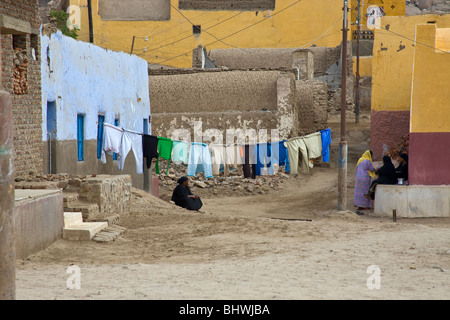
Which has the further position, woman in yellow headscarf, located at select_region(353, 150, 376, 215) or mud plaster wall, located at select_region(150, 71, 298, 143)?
mud plaster wall, located at select_region(150, 71, 298, 143)

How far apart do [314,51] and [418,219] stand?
64.0 ft

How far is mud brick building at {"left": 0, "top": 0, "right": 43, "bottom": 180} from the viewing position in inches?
383

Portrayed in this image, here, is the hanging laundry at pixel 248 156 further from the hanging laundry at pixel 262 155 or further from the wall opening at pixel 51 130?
the wall opening at pixel 51 130

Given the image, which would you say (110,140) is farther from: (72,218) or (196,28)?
(196,28)

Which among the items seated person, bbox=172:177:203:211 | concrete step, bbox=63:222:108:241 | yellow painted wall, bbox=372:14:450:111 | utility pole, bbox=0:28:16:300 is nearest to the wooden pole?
utility pole, bbox=0:28:16:300

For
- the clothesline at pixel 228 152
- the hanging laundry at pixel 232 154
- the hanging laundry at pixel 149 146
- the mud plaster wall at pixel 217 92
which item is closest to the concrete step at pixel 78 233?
the clothesline at pixel 228 152

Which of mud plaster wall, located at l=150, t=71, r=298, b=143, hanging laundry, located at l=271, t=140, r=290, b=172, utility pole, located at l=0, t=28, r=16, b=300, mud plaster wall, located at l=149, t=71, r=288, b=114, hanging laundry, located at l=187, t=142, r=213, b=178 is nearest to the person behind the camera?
utility pole, located at l=0, t=28, r=16, b=300

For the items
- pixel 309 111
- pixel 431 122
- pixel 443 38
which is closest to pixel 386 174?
pixel 431 122

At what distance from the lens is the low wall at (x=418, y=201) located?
14.0 m

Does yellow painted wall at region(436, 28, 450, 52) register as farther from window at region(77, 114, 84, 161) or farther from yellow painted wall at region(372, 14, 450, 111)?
window at region(77, 114, 84, 161)

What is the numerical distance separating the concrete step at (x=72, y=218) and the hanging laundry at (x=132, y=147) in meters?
4.39

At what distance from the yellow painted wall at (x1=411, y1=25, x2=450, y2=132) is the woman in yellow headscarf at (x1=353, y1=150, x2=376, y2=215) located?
4.51 ft
